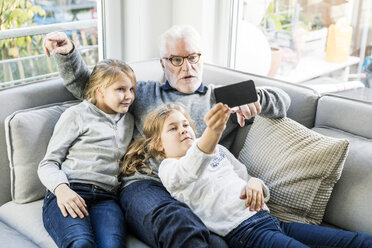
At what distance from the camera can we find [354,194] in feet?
5.42

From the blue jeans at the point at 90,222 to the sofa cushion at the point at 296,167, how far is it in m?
0.58

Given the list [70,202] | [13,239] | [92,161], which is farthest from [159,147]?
[13,239]

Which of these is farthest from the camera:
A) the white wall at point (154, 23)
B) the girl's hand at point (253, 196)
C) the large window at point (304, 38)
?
the white wall at point (154, 23)

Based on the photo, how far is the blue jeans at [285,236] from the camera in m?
1.47

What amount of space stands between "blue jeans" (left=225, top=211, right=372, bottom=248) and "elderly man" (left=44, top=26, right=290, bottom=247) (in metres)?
0.07

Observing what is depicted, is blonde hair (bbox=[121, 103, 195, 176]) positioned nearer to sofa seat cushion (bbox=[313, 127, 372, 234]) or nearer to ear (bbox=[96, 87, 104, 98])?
ear (bbox=[96, 87, 104, 98])

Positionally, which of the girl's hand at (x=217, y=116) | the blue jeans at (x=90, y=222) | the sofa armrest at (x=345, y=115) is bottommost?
the blue jeans at (x=90, y=222)

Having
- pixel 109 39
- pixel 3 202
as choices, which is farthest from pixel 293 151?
pixel 109 39

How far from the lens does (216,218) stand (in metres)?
1.57

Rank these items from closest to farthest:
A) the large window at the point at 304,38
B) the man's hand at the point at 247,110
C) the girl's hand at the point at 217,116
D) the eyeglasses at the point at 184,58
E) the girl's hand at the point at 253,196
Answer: the girl's hand at the point at 217,116 → the girl's hand at the point at 253,196 → the man's hand at the point at 247,110 → the eyeglasses at the point at 184,58 → the large window at the point at 304,38

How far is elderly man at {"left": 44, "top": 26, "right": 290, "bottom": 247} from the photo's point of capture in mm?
1488

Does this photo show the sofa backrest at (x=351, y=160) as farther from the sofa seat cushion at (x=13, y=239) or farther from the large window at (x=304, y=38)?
the sofa seat cushion at (x=13, y=239)

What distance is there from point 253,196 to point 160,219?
338 mm

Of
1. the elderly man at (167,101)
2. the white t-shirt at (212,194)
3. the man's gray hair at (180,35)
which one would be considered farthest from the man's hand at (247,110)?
the man's gray hair at (180,35)
